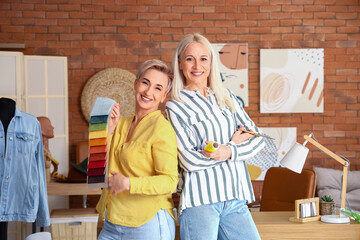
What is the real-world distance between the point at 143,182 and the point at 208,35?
13.6ft

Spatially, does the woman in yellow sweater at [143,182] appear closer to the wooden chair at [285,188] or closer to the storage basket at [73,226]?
the wooden chair at [285,188]

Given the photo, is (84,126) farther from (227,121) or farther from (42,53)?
(227,121)

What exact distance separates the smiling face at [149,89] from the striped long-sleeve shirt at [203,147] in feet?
0.32

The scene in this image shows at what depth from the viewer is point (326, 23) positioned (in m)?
5.68

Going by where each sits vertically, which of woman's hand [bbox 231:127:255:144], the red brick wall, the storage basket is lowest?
the storage basket

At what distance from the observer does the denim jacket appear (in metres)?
3.06

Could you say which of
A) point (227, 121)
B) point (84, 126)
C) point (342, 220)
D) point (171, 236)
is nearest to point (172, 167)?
point (171, 236)

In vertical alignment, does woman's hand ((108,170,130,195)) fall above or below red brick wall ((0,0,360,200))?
below

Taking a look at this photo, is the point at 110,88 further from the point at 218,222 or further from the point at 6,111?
the point at 218,222

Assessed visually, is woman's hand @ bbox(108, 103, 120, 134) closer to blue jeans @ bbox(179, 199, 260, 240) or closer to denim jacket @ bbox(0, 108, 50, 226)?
blue jeans @ bbox(179, 199, 260, 240)

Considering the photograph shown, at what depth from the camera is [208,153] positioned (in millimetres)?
1879

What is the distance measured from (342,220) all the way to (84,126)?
3492 millimetres

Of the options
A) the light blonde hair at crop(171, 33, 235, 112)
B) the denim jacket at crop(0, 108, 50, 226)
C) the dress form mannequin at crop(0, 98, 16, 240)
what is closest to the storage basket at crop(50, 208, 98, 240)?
the denim jacket at crop(0, 108, 50, 226)

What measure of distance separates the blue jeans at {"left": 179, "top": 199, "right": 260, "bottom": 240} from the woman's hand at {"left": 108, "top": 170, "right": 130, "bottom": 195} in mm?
354
